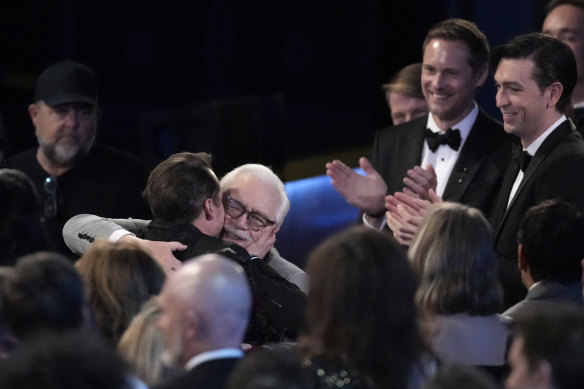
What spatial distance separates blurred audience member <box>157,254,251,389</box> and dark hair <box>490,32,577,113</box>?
7.09 ft

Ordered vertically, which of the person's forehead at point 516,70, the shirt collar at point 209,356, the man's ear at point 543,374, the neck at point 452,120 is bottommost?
the shirt collar at point 209,356

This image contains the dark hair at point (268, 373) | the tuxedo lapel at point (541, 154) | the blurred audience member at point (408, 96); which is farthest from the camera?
the blurred audience member at point (408, 96)

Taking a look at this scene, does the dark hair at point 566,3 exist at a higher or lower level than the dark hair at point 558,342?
higher

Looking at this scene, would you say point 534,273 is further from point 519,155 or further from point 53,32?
point 53,32

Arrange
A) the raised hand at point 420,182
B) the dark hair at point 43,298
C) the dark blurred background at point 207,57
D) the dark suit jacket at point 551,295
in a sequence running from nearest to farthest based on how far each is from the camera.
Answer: the dark hair at point 43,298 → the dark suit jacket at point 551,295 → the raised hand at point 420,182 → the dark blurred background at point 207,57

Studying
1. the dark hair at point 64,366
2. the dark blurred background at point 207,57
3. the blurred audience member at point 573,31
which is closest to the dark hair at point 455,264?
the dark hair at point 64,366

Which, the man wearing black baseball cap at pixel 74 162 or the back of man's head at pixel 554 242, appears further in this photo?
the man wearing black baseball cap at pixel 74 162

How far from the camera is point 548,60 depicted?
4.50m

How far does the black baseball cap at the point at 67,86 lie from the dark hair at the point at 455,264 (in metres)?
2.44

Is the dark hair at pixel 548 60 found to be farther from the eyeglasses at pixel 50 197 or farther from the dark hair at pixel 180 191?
the eyeglasses at pixel 50 197

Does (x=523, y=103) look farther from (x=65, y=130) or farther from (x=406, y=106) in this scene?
(x=65, y=130)

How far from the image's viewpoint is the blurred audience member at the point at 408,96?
589cm

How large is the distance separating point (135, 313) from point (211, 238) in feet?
2.25

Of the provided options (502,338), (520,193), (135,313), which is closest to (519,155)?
(520,193)
